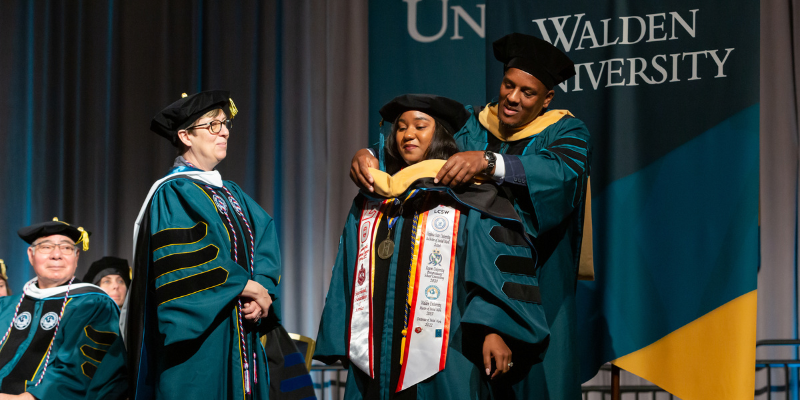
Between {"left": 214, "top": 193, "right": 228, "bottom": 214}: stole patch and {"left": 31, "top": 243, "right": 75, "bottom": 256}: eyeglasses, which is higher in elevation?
{"left": 214, "top": 193, "right": 228, "bottom": 214}: stole patch

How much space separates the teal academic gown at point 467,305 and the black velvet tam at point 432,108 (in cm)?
29

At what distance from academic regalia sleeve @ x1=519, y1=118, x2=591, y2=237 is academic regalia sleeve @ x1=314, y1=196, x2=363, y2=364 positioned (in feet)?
2.06

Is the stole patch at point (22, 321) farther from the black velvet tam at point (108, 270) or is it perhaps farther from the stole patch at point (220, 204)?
the stole patch at point (220, 204)

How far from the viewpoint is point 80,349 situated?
3639mm

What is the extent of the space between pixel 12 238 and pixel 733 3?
223 inches

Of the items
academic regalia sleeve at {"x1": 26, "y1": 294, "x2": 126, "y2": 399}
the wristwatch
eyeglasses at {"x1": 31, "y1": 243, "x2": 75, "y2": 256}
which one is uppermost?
the wristwatch

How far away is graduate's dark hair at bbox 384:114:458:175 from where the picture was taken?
2.54 metres

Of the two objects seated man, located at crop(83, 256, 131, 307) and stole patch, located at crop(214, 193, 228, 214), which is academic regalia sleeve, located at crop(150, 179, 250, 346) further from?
seated man, located at crop(83, 256, 131, 307)

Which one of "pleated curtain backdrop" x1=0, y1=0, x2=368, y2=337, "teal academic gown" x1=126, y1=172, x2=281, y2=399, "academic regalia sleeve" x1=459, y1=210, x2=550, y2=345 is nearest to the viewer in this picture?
"academic regalia sleeve" x1=459, y1=210, x2=550, y2=345

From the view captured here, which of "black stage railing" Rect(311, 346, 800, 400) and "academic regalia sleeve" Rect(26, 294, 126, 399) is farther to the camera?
"black stage railing" Rect(311, 346, 800, 400)

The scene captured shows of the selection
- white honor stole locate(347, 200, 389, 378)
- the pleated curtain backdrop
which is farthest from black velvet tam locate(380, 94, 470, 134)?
the pleated curtain backdrop

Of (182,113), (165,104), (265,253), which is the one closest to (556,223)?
(265,253)

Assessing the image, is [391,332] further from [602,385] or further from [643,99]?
[602,385]

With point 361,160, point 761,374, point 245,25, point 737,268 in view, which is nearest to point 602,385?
point 761,374
